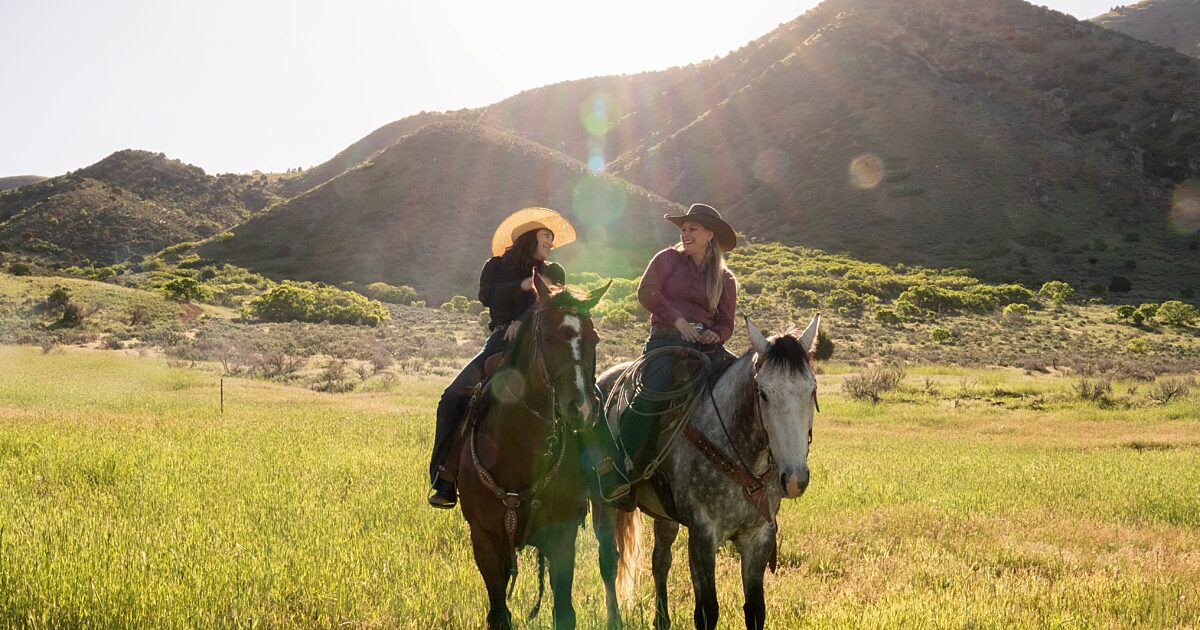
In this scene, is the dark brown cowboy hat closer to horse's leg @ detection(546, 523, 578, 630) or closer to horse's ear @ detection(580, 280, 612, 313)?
horse's ear @ detection(580, 280, 612, 313)

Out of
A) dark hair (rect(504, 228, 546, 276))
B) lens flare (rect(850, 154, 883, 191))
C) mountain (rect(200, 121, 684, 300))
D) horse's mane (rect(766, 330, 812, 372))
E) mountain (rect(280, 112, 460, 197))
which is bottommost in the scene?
horse's mane (rect(766, 330, 812, 372))

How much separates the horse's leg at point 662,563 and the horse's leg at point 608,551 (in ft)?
1.18

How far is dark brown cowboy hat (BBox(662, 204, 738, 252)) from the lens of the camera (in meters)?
5.76

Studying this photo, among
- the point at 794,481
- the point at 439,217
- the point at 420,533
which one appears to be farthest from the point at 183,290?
the point at 794,481

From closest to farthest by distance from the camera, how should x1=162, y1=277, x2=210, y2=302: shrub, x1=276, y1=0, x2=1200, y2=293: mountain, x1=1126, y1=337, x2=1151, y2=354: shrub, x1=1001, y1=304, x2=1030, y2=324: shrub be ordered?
x1=1126, y1=337, x2=1151, y2=354: shrub < x1=1001, y1=304, x2=1030, y2=324: shrub < x1=162, y1=277, x2=210, y2=302: shrub < x1=276, y1=0, x2=1200, y2=293: mountain

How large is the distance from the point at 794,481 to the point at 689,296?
2343 mm

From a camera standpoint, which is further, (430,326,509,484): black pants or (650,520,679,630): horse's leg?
(650,520,679,630): horse's leg

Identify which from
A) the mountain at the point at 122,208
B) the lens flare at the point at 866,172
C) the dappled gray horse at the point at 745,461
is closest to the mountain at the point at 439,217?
the mountain at the point at 122,208

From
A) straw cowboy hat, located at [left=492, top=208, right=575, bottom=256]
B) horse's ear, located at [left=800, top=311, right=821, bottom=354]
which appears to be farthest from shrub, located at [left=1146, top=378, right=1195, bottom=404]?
straw cowboy hat, located at [left=492, top=208, right=575, bottom=256]

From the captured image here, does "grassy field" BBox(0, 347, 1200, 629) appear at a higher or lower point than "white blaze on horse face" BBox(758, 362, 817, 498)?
lower

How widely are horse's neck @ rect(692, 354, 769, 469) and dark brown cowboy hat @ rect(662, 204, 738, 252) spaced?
1.30 metres

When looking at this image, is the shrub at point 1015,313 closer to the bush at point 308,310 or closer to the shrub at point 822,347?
the bush at point 308,310

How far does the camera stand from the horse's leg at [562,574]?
4.52 meters

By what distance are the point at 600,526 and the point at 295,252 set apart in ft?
291
